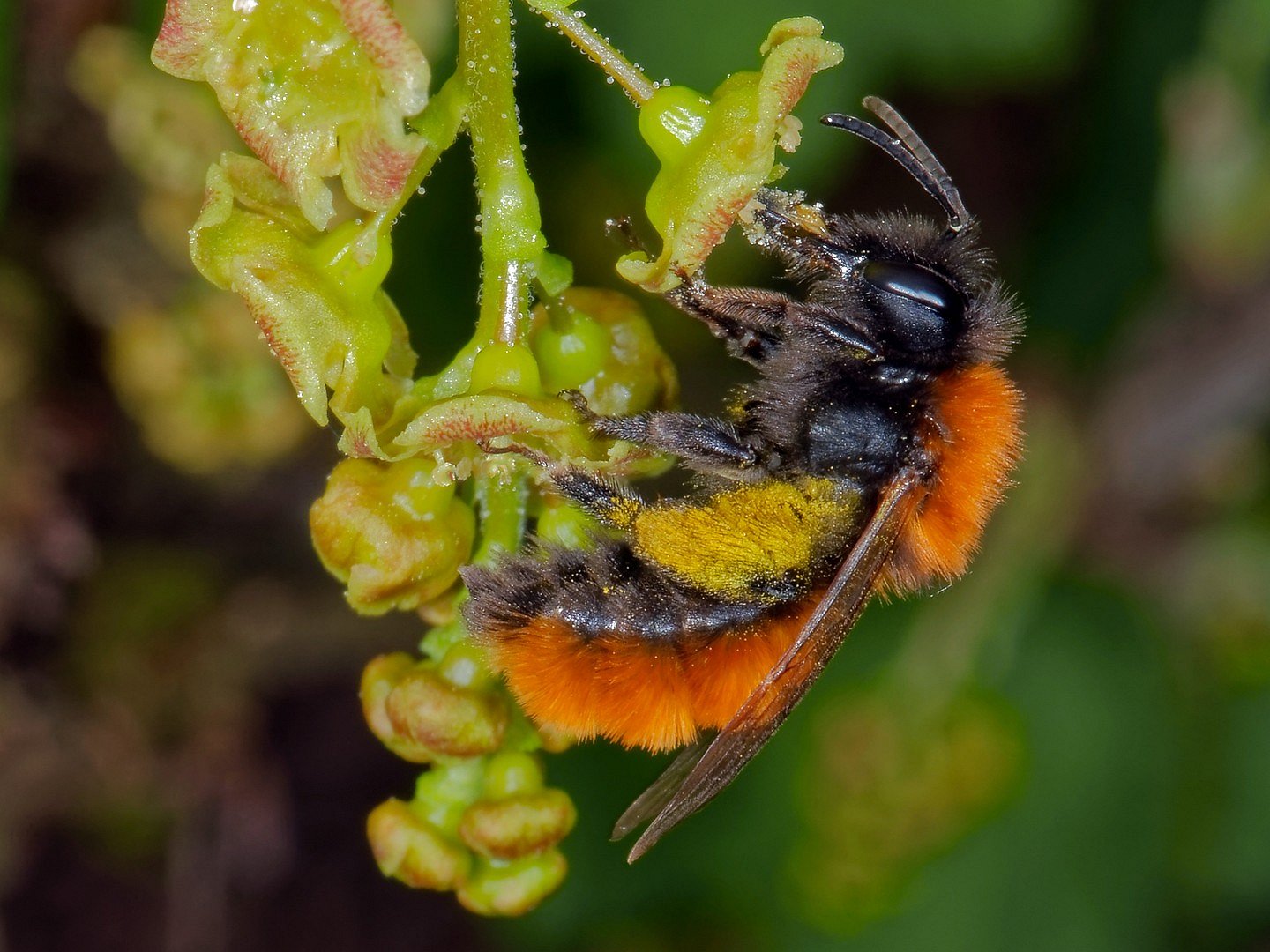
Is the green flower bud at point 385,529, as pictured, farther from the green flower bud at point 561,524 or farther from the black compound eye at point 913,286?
the black compound eye at point 913,286

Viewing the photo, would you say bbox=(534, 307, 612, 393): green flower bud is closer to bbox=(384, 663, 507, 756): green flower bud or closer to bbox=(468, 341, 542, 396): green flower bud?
bbox=(468, 341, 542, 396): green flower bud

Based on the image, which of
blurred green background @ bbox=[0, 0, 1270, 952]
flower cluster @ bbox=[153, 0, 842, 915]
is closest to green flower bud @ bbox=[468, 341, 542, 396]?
flower cluster @ bbox=[153, 0, 842, 915]

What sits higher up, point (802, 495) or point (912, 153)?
point (912, 153)

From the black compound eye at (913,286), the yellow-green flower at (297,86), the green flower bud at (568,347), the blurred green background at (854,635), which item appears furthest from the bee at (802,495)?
the blurred green background at (854,635)

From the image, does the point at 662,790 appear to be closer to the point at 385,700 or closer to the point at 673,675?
the point at 673,675

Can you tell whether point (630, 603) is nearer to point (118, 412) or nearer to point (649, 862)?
point (118, 412)

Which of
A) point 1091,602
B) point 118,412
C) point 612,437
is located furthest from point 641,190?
point 1091,602

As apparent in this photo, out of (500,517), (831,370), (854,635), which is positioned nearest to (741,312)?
(831,370)
